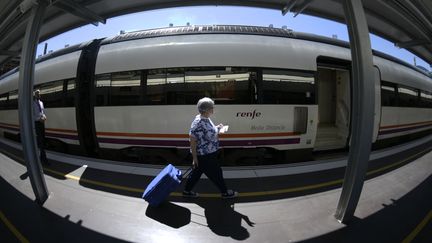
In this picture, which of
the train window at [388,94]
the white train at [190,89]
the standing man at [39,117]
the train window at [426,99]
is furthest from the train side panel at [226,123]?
the train window at [426,99]

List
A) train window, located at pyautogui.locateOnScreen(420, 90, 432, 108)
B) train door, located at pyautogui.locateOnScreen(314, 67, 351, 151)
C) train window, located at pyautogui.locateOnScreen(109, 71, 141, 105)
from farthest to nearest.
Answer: train window, located at pyautogui.locateOnScreen(420, 90, 432, 108) → train door, located at pyautogui.locateOnScreen(314, 67, 351, 151) → train window, located at pyautogui.locateOnScreen(109, 71, 141, 105)

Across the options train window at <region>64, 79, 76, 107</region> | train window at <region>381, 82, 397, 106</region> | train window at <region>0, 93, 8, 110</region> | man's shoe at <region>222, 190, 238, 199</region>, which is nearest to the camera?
man's shoe at <region>222, 190, 238, 199</region>

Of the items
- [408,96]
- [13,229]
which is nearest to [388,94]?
[408,96]

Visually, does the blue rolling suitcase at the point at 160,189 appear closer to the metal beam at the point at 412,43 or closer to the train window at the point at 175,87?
the train window at the point at 175,87

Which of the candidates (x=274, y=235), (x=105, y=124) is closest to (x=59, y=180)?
(x=105, y=124)

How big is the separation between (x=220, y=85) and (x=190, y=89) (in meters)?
0.73

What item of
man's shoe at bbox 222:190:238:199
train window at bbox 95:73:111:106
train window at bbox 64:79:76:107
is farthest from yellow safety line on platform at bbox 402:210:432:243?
train window at bbox 64:79:76:107

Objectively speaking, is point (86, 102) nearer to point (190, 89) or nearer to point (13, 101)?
point (190, 89)

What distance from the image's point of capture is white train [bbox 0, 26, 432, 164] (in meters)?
5.72

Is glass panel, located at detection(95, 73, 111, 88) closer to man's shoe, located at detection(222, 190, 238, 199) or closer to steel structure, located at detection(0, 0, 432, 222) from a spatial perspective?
steel structure, located at detection(0, 0, 432, 222)

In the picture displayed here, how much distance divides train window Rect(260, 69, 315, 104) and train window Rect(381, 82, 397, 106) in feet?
12.3

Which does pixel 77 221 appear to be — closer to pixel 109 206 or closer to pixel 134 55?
pixel 109 206

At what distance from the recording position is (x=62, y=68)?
7.02m

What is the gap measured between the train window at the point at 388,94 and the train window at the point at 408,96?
52cm
